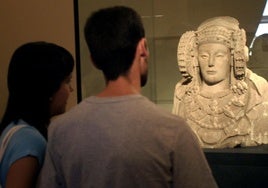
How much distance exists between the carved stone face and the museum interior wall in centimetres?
90

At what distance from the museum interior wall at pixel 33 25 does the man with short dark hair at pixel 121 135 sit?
2.13 meters

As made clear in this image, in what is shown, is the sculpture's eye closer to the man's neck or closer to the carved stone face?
the carved stone face

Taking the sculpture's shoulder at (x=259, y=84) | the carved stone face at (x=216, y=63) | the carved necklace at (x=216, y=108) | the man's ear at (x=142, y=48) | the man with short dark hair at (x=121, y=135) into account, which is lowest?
the carved necklace at (x=216, y=108)

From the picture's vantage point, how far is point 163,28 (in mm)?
3352

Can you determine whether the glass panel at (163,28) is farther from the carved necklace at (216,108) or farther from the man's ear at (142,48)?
the man's ear at (142,48)

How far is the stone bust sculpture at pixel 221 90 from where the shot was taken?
2711 mm

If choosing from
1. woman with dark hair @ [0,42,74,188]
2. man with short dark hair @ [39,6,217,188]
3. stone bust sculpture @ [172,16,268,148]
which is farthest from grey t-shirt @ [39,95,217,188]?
stone bust sculpture @ [172,16,268,148]

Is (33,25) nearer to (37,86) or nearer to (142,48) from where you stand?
(37,86)

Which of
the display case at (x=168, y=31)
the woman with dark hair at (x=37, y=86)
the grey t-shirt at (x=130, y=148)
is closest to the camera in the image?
the grey t-shirt at (x=130, y=148)

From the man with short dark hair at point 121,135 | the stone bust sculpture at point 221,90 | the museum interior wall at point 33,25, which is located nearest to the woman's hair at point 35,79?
the man with short dark hair at point 121,135

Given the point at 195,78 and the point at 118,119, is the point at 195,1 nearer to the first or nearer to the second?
the point at 195,78

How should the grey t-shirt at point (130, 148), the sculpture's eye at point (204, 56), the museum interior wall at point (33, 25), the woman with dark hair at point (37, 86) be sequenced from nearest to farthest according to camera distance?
the grey t-shirt at point (130, 148) < the woman with dark hair at point (37, 86) < the sculpture's eye at point (204, 56) < the museum interior wall at point (33, 25)

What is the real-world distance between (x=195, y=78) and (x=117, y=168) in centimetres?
192

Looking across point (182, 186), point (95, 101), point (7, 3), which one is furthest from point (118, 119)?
point (7, 3)
